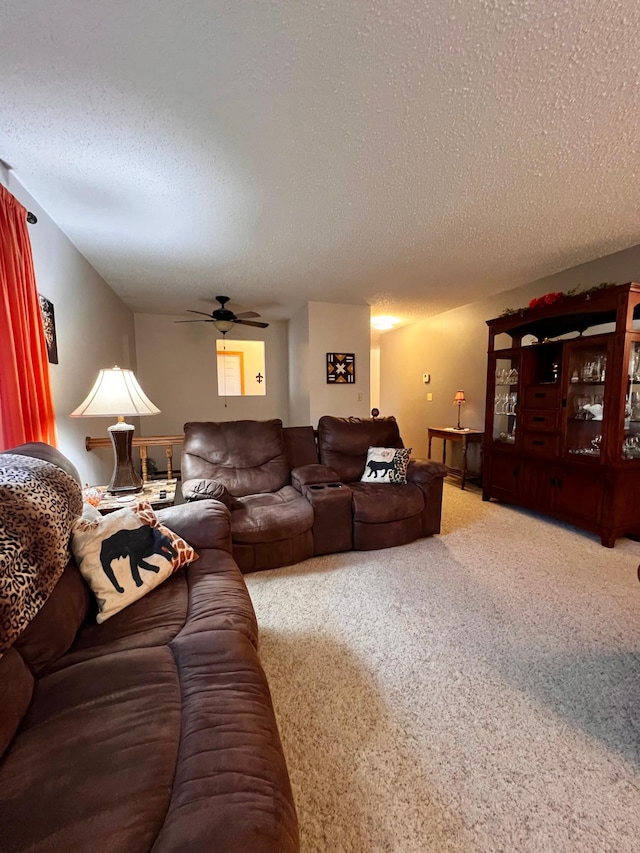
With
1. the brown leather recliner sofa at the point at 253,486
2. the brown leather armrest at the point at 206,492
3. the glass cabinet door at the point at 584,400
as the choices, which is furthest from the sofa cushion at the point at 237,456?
the glass cabinet door at the point at 584,400

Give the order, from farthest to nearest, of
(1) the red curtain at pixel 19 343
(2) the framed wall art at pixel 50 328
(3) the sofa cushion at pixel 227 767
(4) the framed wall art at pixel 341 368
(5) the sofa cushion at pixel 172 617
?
1. (4) the framed wall art at pixel 341 368
2. (2) the framed wall art at pixel 50 328
3. (1) the red curtain at pixel 19 343
4. (5) the sofa cushion at pixel 172 617
5. (3) the sofa cushion at pixel 227 767

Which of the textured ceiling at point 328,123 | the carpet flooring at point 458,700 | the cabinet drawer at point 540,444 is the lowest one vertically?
the carpet flooring at point 458,700

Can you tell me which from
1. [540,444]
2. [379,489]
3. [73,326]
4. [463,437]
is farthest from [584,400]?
[73,326]

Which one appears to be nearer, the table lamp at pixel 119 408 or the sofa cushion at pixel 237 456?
the table lamp at pixel 119 408

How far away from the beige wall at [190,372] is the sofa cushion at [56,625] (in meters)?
4.62

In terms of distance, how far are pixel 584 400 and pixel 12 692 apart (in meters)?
3.93

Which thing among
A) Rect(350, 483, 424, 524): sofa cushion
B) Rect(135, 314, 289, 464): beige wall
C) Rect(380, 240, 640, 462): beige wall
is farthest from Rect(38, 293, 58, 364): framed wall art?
Rect(380, 240, 640, 462): beige wall

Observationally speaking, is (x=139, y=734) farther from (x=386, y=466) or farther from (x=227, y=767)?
(x=386, y=466)

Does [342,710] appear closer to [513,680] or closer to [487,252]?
[513,680]

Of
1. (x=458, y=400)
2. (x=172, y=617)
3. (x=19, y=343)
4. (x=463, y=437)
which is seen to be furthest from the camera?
(x=458, y=400)

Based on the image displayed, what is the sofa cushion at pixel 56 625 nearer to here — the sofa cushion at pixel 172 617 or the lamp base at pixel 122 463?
the sofa cushion at pixel 172 617

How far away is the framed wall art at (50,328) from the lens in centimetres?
224

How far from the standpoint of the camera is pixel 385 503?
8.84 ft

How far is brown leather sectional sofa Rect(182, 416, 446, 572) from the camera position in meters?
2.41
